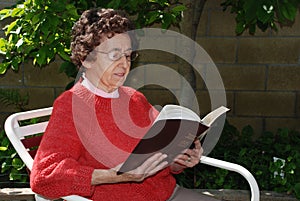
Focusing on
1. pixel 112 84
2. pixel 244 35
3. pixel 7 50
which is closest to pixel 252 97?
pixel 244 35

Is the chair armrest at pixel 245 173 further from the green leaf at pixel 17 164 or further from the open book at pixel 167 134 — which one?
the green leaf at pixel 17 164

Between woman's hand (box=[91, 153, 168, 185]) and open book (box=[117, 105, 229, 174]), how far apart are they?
15 mm

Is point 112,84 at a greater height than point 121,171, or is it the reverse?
point 112,84

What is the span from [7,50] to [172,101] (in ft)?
3.99

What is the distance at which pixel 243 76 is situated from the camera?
3486 mm

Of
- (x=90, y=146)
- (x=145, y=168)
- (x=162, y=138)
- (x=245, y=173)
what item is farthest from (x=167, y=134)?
(x=245, y=173)

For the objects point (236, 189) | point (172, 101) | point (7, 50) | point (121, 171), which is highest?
point (7, 50)

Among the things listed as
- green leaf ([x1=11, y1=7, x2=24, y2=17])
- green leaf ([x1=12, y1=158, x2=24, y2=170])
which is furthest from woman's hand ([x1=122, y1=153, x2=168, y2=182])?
green leaf ([x1=12, y1=158, x2=24, y2=170])

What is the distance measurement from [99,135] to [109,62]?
245 mm

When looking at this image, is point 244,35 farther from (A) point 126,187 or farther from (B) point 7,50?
(A) point 126,187

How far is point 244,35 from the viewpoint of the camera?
135 inches

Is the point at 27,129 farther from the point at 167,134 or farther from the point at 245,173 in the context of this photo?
the point at 245,173

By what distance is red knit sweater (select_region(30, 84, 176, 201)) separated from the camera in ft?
5.41

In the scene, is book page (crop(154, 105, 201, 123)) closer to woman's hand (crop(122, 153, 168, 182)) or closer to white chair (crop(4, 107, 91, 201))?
woman's hand (crop(122, 153, 168, 182))
